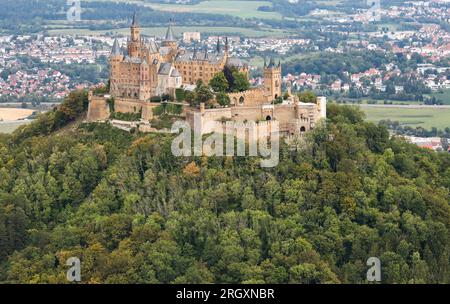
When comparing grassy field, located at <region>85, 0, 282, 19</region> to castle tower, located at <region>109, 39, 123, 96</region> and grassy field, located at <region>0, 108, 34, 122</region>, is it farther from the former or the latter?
castle tower, located at <region>109, 39, 123, 96</region>

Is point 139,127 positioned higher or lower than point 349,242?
higher

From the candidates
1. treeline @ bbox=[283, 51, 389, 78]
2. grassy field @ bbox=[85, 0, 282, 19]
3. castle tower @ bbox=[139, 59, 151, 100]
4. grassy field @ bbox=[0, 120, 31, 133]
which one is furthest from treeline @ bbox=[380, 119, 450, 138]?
grassy field @ bbox=[85, 0, 282, 19]

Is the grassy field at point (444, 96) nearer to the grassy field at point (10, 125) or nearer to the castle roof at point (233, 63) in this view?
the grassy field at point (10, 125)

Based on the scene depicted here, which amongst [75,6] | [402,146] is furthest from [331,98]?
[75,6]

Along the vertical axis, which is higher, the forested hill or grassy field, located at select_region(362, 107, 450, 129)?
the forested hill

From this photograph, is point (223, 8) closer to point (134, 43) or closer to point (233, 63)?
point (134, 43)

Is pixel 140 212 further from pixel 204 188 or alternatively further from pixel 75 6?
pixel 75 6
